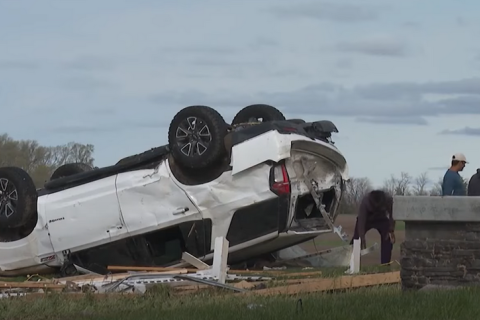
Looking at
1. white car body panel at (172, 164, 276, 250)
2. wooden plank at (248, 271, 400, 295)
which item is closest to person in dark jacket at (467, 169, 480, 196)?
wooden plank at (248, 271, 400, 295)

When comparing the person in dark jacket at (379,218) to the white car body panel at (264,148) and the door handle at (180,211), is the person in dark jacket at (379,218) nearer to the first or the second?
the white car body panel at (264,148)

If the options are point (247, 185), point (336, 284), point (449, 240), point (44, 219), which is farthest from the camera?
point (44, 219)

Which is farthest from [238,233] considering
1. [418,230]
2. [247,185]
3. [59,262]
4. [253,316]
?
[253,316]

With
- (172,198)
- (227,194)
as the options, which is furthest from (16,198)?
(227,194)

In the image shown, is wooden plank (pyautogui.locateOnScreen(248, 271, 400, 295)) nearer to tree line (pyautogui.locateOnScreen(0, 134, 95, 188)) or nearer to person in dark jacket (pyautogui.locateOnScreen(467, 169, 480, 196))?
person in dark jacket (pyautogui.locateOnScreen(467, 169, 480, 196))

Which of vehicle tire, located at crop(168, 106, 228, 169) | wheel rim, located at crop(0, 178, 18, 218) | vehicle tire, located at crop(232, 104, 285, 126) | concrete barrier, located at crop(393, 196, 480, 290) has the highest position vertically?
vehicle tire, located at crop(232, 104, 285, 126)

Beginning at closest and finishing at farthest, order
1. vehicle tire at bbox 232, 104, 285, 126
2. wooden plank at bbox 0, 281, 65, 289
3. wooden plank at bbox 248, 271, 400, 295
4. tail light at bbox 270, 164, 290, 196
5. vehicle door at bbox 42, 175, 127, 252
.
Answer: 1. wooden plank at bbox 248, 271, 400, 295
2. wooden plank at bbox 0, 281, 65, 289
3. tail light at bbox 270, 164, 290, 196
4. vehicle door at bbox 42, 175, 127, 252
5. vehicle tire at bbox 232, 104, 285, 126

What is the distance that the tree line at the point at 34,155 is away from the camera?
39.7 m

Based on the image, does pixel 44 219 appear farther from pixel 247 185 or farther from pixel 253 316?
pixel 253 316

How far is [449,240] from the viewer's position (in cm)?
905

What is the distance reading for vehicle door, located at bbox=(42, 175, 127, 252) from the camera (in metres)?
14.1

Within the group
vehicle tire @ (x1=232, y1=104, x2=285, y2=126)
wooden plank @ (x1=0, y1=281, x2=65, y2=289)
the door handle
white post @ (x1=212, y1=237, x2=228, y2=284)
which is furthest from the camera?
vehicle tire @ (x1=232, y1=104, x2=285, y2=126)

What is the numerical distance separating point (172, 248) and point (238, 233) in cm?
109

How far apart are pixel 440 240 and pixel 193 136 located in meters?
5.38
